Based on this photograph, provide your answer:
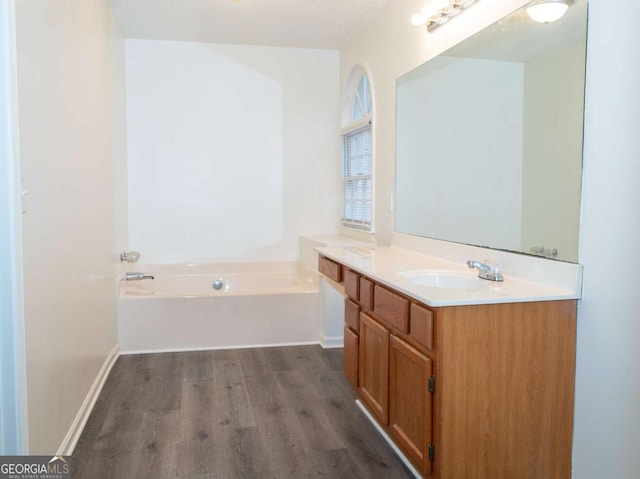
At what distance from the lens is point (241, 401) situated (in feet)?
9.68

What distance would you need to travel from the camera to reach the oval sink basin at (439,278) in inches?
93.8

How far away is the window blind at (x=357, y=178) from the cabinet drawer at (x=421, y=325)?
2.07 m

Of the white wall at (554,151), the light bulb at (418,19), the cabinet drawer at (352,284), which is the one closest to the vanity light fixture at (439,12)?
the light bulb at (418,19)

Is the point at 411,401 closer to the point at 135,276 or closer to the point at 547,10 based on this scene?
the point at 547,10

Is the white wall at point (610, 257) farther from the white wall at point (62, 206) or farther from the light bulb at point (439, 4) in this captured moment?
the white wall at point (62, 206)

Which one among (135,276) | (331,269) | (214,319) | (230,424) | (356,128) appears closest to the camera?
(230,424)

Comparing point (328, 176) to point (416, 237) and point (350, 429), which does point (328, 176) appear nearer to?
point (416, 237)

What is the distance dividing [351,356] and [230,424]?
2.35ft

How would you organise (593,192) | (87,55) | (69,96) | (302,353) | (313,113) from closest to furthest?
(593,192) → (69,96) → (87,55) → (302,353) → (313,113)

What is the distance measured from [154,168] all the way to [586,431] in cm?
Result: 386

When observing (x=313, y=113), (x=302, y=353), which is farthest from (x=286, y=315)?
(x=313, y=113)

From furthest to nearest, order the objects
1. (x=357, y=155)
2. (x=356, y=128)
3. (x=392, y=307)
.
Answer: (x=357, y=155) < (x=356, y=128) < (x=392, y=307)

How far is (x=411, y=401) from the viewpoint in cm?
206

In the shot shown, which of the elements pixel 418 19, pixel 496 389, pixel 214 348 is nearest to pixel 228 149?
pixel 214 348
